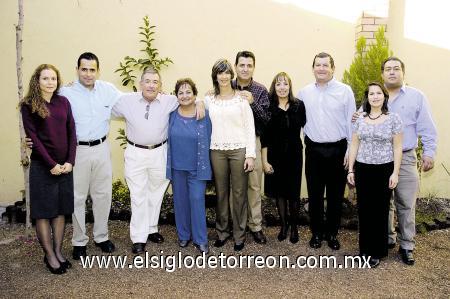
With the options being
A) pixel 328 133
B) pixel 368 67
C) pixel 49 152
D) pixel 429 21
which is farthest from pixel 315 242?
pixel 429 21

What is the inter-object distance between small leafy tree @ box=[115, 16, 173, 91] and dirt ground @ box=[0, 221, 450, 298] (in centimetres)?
259

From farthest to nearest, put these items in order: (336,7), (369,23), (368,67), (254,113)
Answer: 1. (336,7)
2. (369,23)
3. (368,67)
4. (254,113)

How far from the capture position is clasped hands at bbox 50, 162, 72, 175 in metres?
3.89

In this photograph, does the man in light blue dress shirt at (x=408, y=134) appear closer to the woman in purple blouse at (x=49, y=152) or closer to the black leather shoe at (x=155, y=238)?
the black leather shoe at (x=155, y=238)

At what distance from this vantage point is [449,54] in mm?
6078

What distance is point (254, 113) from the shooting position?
441 centimetres

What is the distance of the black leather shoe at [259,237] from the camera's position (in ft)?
15.4

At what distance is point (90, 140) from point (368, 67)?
11.3ft

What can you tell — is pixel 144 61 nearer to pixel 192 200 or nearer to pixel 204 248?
pixel 192 200

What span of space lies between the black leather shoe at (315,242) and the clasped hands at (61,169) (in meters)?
2.58

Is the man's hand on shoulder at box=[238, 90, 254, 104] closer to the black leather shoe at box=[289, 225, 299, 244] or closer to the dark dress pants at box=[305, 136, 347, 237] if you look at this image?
the dark dress pants at box=[305, 136, 347, 237]

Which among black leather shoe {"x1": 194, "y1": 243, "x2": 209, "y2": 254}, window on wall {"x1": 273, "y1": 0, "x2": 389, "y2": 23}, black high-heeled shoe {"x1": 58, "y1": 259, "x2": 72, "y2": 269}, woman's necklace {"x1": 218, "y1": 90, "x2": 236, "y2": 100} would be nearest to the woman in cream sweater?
woman's necklace {"x1": 218, "y1": 90, "x2": 236, "y2": 100}

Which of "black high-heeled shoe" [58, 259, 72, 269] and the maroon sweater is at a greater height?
the maroon sweater

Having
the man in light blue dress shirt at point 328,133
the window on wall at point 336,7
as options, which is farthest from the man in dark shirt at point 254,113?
the window on wall at point 336,7
